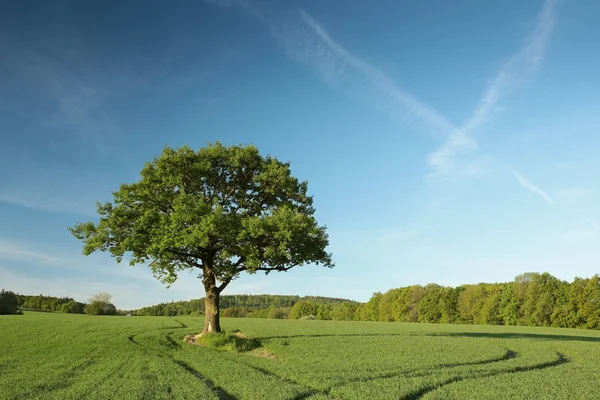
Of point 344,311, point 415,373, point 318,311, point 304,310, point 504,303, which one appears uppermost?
point 304,310

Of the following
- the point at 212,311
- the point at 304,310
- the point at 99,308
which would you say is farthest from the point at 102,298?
the point at 212,311

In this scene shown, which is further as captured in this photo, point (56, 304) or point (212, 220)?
point (56, 304)

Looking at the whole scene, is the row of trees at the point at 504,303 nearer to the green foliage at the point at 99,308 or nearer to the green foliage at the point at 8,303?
the green foliage at the point at 99,308

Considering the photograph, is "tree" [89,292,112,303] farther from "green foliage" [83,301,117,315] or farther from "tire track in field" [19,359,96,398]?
"tire track in field" [19,359,96,398]

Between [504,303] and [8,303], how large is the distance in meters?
139

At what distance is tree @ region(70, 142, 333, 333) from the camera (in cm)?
3491

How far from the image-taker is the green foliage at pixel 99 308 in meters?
152

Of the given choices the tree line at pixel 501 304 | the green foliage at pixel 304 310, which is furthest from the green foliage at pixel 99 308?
the tree line at pixel 501 304

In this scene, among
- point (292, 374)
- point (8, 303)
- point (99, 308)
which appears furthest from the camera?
point (99, 308)

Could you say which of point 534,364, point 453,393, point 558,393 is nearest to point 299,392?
point 453,393

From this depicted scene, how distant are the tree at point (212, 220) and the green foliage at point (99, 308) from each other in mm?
129660

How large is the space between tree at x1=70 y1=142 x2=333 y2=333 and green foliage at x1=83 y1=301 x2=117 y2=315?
425ft

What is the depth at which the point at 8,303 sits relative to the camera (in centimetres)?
11450

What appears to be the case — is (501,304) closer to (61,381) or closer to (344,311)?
(344,311)
